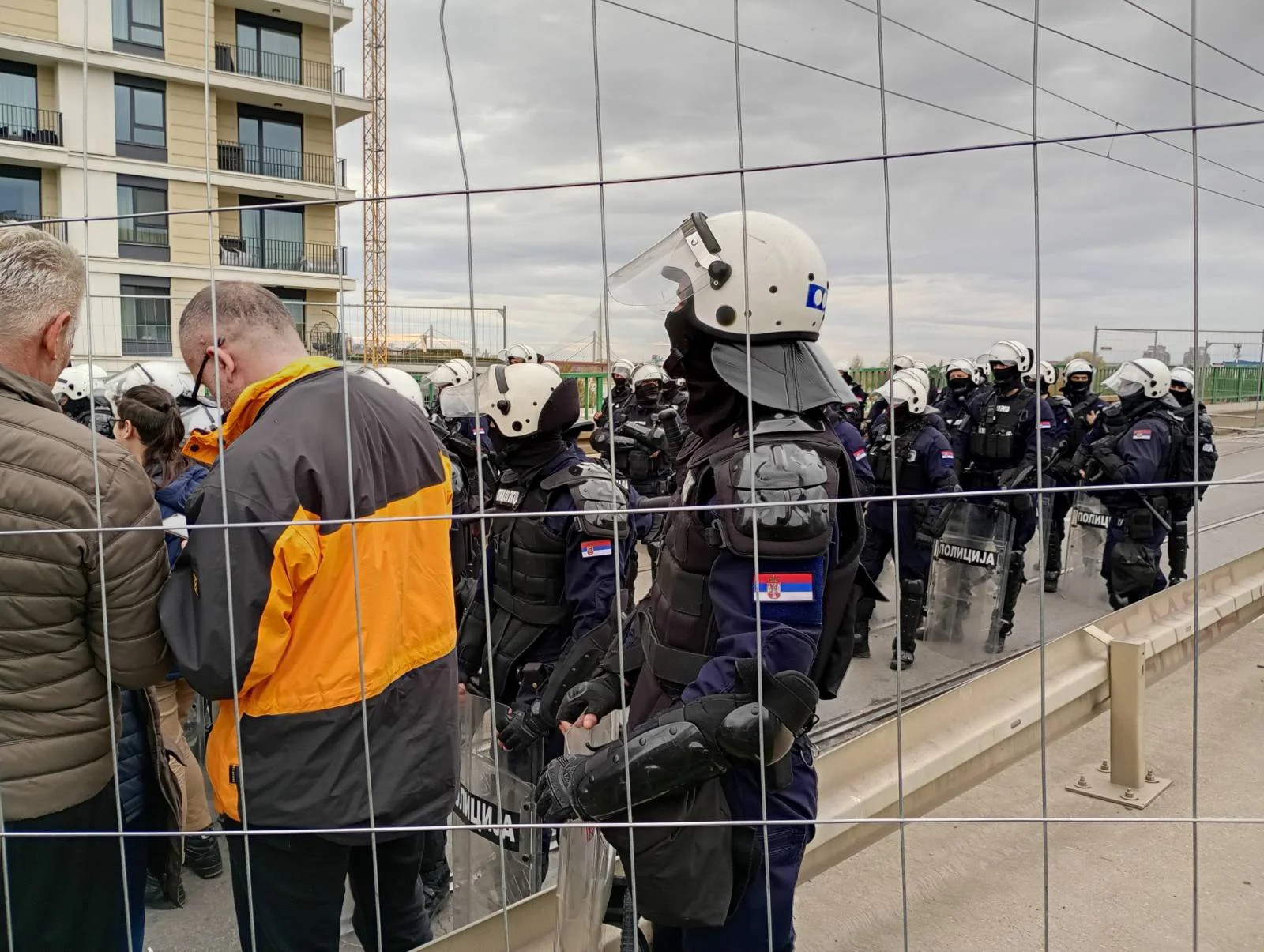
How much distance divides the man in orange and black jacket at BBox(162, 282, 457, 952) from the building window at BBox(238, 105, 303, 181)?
39.8 feet

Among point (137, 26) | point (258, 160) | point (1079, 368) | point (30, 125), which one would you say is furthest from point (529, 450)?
point (30, 125)

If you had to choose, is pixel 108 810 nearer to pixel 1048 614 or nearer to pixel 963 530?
pixel 963 530

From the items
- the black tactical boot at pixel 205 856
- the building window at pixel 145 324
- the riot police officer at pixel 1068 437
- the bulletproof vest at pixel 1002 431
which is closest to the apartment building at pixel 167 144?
the building window at pixel 145 324

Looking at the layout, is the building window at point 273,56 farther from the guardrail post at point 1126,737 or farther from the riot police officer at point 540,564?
the guardrail post at point 1126,737

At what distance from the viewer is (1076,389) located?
35.2 feet

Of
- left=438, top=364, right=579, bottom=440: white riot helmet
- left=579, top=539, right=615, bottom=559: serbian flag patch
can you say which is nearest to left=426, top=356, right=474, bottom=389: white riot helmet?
left=438, top=364, right=579, bottom=440: white riot helmet

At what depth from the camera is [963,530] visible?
7.34 metres

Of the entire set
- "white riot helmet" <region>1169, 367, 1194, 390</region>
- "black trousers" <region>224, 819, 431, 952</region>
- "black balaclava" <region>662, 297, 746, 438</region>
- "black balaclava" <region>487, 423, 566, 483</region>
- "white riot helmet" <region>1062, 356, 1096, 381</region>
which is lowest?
"black trousers" <region>224, 819, 431, 952</region>

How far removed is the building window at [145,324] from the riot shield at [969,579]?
5.86m

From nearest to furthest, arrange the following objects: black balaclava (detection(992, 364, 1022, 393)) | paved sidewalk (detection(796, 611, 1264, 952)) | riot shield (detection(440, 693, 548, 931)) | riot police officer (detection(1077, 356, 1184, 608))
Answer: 1. paved sidewalk (detection(796, 611, 1264, 952))
2. riot shield (detection(440, 693, 548, 931))
3. riot police officer (detection(1077, 356, 1184, 608))
4. black balaclava (detection(992, 364, 1022, 393))

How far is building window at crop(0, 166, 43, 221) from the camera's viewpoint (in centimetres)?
1919

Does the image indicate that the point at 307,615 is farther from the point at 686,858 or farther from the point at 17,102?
the point at 17,102

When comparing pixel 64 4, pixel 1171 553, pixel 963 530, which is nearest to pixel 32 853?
pixel 963 530

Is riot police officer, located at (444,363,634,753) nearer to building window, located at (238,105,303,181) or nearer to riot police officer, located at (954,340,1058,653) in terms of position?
riot police officer, located at (954,340,1058,653)
